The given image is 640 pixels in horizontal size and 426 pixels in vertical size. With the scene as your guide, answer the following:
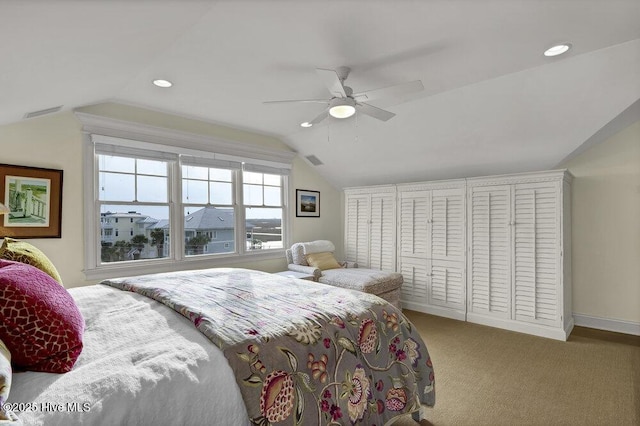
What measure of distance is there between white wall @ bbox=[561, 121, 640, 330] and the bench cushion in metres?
2.21

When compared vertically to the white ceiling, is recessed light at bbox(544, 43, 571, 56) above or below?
above

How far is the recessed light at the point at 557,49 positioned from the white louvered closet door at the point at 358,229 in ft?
9.89

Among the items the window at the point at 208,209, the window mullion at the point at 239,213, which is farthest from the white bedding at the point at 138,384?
the window mullion at the point at 239,213

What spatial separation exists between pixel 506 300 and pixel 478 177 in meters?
1.54

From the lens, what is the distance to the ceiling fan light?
8.82ft

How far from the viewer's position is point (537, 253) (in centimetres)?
374

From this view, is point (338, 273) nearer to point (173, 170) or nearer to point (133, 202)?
point (173, 170)

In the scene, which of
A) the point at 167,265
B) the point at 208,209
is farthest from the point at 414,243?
the point at 167,265

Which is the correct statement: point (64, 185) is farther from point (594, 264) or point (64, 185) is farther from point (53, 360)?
point (594, 264)

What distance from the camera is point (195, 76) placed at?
9.59 feet

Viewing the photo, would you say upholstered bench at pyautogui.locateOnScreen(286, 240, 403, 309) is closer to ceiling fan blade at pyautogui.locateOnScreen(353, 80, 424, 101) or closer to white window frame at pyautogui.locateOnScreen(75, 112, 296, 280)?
white window frame at pyautogui.locateOnScreen(75, 112, 296, 280)

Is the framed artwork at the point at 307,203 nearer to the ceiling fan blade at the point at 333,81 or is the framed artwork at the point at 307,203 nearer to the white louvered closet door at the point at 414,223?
the white louvered closet door at the point at 414,223

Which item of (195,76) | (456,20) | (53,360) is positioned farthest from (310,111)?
(53,360)

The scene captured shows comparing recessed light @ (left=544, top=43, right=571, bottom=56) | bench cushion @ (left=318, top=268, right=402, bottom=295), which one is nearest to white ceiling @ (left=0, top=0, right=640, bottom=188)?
recessed light @ (left=544, top=43, right=571, bottom=56)
